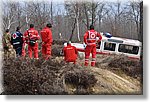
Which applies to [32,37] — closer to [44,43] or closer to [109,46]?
[44,43]

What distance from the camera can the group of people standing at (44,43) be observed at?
151 inches

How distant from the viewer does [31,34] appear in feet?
12.7

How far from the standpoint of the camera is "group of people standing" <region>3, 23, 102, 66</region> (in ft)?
12.6

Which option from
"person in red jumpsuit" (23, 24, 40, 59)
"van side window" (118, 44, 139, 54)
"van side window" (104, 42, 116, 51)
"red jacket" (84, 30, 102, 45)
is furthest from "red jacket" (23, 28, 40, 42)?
"van side window" (118, 44, 139, 54)

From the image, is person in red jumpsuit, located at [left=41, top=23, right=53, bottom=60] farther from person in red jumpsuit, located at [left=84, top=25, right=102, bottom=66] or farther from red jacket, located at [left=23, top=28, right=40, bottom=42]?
person in red jumpsuit, located at [left=84, top=25, right=102, bottom=66]

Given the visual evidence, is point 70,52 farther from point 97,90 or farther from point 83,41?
point 97,90

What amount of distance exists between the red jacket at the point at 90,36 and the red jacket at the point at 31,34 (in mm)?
576

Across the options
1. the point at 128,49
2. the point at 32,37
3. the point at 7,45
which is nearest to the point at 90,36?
the point at 128,49

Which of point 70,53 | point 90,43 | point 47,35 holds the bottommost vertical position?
point 70,53

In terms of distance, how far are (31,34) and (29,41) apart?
90 mm

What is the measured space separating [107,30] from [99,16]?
0.65ft

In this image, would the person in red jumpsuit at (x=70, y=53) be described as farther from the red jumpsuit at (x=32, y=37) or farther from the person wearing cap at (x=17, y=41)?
the person wearing cap at (x=17, y=41)

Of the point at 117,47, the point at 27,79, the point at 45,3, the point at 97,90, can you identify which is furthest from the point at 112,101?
the point at 45,3

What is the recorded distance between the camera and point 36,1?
12.6 ft
